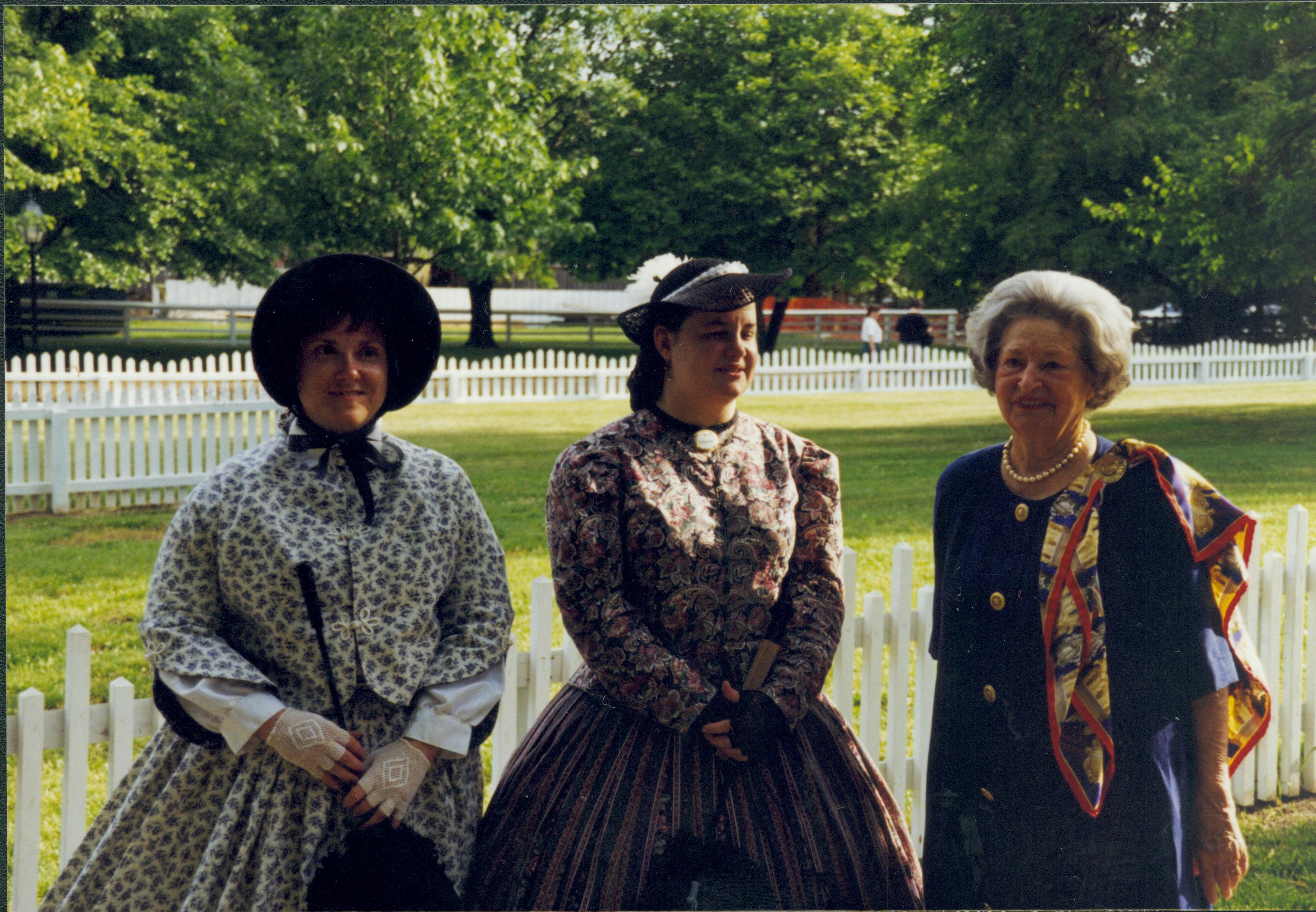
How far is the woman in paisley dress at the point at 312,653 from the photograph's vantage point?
1.82 meters

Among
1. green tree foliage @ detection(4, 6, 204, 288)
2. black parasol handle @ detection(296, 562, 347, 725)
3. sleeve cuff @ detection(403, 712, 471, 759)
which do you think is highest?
green tree foliage @ detection(4, 6, 204, 288)

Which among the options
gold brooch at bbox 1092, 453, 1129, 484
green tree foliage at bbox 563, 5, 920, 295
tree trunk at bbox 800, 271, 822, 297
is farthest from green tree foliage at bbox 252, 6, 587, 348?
gold brooch at bbox 1092, 453, 1129, 484

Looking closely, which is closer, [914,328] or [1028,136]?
[1028,136]

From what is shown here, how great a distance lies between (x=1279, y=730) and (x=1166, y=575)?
2.13 metres

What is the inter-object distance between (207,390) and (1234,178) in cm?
528

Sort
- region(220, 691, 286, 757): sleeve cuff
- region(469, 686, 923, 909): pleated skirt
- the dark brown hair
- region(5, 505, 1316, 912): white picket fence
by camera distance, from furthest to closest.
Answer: region(5, 505, 1316, 912): white picket fence, the dark brown hair, region(469, 686, 923, 909): pleated skirt, region(220, 691, 286, 757): sleeve cuff

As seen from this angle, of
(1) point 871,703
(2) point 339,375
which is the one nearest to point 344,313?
(2) point 339,375

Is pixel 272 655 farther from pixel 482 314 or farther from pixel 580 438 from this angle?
pixel 580 438

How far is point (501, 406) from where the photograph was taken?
4145 mm

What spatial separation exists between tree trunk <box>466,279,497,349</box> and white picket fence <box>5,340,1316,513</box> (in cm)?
13

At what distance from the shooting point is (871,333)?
15.7 feet

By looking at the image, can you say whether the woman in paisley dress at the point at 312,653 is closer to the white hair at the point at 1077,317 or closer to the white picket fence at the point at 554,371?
the white picket fence at the point at 554,371

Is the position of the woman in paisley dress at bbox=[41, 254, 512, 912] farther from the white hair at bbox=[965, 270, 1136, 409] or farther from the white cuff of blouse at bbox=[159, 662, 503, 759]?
the white hair at bbox=[965, 270, 1136, 409]

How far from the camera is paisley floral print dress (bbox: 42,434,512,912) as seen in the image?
1820 mm
